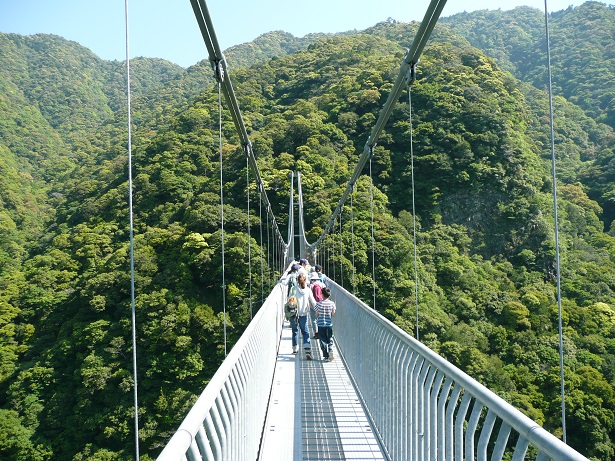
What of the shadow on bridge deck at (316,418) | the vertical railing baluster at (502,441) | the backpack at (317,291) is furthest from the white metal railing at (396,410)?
the backpack at (317,291)

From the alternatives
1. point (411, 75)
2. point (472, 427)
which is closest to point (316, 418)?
point (472, 427)

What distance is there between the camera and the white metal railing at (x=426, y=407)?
49.0 inches

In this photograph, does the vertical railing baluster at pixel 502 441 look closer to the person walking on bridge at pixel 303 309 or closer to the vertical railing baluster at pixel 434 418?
the vertical railing baluster at pixel 434 418

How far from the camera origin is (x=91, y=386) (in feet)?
68.3

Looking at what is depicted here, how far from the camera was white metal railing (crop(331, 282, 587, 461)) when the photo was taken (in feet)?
4.09

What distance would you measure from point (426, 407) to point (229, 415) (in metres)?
0.79

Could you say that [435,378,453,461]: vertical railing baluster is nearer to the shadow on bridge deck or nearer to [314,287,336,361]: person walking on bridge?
the shadow on bridge deck

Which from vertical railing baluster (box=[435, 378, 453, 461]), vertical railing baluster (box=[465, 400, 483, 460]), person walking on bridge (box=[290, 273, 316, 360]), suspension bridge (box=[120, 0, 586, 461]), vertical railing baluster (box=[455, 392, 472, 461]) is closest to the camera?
suspension bridge (box=[120, 0, 586, 461])

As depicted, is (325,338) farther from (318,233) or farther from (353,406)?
(318,233)

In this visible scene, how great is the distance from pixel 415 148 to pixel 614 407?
68.7ft

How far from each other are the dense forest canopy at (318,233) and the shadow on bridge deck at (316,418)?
10.1 meters

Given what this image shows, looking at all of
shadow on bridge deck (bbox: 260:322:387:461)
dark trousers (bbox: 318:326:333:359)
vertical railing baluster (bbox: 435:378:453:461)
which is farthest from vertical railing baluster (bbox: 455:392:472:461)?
dark trousers (bbox: 318:326:333:359)

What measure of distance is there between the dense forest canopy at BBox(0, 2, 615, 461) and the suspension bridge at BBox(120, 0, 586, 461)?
33.3ft

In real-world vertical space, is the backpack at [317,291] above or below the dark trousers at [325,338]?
above
